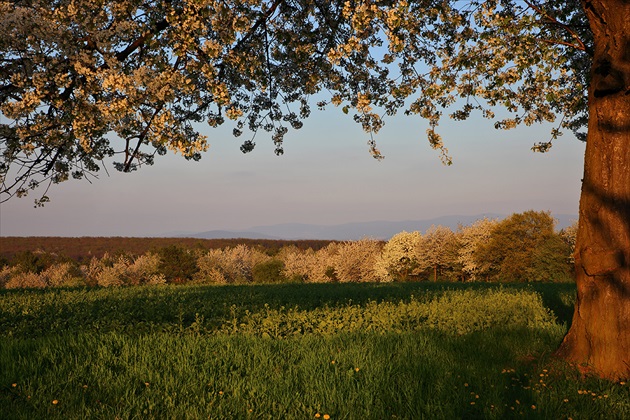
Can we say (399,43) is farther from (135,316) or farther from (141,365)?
(135,316)

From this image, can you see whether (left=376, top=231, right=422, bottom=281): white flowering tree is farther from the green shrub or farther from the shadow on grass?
the green shrub

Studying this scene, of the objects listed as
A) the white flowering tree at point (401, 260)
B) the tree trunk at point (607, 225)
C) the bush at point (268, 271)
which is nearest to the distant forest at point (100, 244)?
the bush at point (268, 271)

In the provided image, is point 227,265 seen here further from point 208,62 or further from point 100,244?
point 100,244

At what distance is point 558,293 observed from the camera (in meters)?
18.6

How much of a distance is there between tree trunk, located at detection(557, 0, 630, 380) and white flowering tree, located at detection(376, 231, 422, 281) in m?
49.9

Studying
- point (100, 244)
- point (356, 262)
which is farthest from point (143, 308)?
point (100, 244)

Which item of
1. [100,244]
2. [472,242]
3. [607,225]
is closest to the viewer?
[607,225]

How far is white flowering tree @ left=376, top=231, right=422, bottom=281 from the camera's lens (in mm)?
57938

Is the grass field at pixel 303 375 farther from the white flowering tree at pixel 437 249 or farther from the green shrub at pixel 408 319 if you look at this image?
the white flowering tree at pixel 437 249

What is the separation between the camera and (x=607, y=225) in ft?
25.8

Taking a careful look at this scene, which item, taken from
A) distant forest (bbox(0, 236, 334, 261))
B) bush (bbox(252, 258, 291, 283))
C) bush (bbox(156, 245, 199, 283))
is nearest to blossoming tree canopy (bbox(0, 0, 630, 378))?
bush (bbox(156, 245, 199, 283))

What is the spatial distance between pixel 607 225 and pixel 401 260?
168 ft

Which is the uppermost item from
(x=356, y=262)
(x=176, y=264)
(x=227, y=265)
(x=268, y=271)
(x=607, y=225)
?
(x=607, y=225)

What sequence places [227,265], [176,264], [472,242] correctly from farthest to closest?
1. [227,265]
2. [176,264]
3. [472,242]
